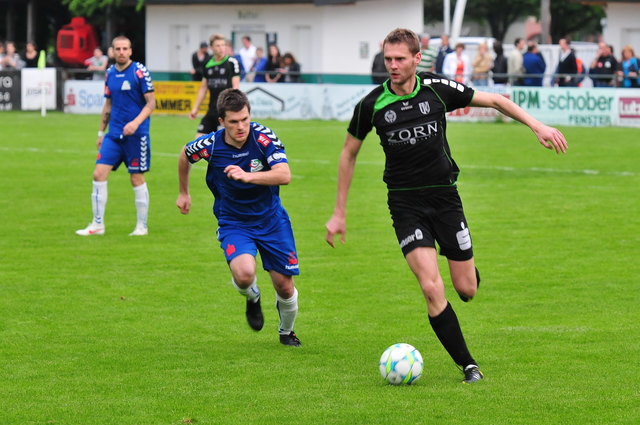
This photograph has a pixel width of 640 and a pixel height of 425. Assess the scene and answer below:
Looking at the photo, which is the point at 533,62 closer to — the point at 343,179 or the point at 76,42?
the point at 76,42

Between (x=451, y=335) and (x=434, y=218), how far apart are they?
770 millimetres

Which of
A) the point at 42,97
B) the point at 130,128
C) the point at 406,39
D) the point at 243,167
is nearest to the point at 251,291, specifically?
the point at 243,167

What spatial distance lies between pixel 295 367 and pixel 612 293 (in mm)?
3525

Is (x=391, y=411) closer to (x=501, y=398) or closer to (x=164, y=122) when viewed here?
(x=501, y=398)

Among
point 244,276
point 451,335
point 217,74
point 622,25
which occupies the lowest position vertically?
point 451,335

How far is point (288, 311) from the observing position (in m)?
7.77

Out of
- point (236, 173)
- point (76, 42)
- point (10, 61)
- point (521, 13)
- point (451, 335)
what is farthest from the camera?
point (521, 13)

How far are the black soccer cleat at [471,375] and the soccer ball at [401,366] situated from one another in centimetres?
27

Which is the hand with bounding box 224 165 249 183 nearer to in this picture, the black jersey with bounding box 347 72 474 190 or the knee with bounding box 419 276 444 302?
the black jersey with bounding box 347 72 474 190

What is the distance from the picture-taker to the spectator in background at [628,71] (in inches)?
1080

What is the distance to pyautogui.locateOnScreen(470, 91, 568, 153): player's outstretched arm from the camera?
6.48 meters

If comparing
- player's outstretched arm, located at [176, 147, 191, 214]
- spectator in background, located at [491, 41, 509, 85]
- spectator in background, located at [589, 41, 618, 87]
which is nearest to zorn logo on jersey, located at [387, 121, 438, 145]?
player's outstretched arm, located at [176, 147, 191, 214]

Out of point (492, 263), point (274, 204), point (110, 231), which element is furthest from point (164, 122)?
point (274, 204)

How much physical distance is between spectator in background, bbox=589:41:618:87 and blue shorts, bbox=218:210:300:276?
2175 centimetres
